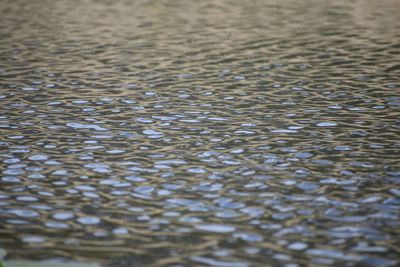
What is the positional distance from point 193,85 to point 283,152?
726 centimetres

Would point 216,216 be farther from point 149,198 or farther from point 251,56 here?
point 251,56

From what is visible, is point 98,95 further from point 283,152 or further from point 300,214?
point 300,214

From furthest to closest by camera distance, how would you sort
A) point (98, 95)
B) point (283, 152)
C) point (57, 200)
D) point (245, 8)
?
point (245, 8) < point (98, 95) < point (283, 152) < point (57, 200)

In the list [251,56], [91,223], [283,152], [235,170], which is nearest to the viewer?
[91,223]

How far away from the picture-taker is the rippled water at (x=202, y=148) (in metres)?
9.77

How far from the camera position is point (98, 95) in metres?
19.7

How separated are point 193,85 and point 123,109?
3364mm

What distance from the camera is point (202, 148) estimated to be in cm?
1444

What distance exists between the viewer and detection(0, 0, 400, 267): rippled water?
9.77 m

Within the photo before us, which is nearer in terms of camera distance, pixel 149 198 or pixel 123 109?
pixel 149 198

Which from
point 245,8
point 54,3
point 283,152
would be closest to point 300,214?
point 283,152

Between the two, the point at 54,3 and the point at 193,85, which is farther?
the point at 54,3

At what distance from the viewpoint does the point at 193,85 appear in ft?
68.2

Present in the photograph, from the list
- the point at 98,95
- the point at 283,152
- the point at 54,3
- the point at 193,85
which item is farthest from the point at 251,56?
the point at 54,3
